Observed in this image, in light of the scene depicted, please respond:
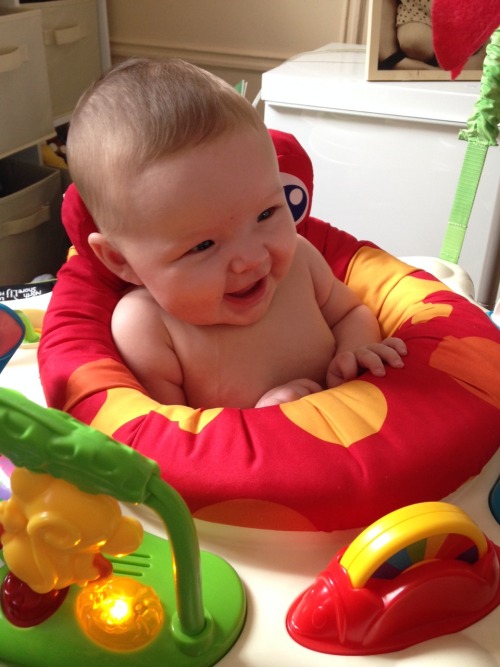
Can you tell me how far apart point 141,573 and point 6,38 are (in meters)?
1.28

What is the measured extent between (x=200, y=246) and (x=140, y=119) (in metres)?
0.11

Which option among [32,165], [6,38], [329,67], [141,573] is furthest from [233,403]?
[32,165]

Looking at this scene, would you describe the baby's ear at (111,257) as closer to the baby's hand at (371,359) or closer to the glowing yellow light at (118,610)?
the baby's hand at (371,359)

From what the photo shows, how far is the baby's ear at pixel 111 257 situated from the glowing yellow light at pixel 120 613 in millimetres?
318

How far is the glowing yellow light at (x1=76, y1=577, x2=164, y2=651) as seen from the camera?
0.43m

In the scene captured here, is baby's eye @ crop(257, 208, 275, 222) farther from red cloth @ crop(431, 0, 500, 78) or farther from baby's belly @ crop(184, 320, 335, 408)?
red cloth @ crop(431, 0, 500, 78)

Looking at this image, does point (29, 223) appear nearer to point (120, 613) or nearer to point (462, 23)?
point (462, 23)

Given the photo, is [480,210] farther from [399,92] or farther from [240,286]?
[240,286]

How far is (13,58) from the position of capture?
141cm

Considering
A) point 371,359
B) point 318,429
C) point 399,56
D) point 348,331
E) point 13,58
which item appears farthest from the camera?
point 13,58

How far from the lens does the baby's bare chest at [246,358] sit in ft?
2.24

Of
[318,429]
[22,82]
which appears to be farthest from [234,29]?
[318,429]

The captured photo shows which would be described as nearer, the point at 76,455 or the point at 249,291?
the point at 76,455

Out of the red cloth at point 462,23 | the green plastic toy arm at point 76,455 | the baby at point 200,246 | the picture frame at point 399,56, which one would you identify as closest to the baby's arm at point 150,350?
the baby at point 200,246
